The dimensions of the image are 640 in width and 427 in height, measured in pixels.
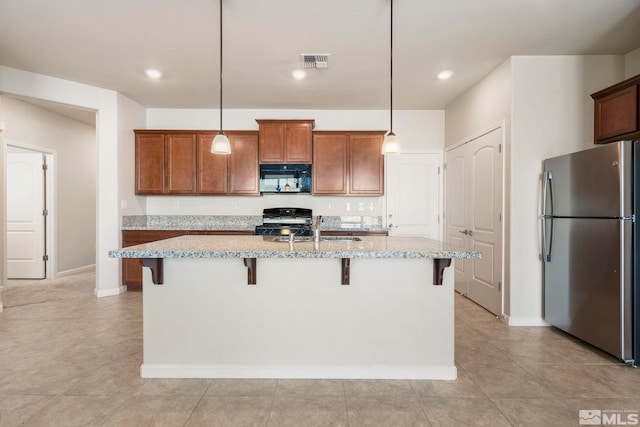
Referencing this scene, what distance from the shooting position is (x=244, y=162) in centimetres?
493

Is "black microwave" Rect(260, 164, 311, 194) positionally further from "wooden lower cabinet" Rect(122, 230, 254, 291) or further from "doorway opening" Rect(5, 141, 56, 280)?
"doorway opening" Rect(5, 141, 56, 280)

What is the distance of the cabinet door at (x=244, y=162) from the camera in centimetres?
492

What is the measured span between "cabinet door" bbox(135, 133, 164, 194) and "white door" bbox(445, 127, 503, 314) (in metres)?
4.22

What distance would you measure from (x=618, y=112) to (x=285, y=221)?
3.77m

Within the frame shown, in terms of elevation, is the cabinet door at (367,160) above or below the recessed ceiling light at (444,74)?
below

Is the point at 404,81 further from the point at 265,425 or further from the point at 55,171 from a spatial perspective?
the point at 55,171

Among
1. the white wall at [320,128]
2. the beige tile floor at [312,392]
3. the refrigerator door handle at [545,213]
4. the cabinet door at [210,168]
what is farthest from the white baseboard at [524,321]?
the cabinet door at [210,168]

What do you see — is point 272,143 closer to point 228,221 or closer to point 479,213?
point 228,221

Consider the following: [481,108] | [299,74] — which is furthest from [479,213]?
[299,74]

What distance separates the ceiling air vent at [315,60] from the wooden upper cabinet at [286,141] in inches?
50.2

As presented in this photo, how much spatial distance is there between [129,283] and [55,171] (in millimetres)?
2564

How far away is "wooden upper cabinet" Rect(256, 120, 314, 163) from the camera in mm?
4828

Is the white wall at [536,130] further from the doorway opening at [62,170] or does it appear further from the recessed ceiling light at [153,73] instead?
the doorway opening at [62,170]

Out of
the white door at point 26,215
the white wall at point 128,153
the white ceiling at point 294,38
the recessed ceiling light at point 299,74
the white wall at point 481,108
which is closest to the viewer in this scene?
the white ceiling at point 294,38
